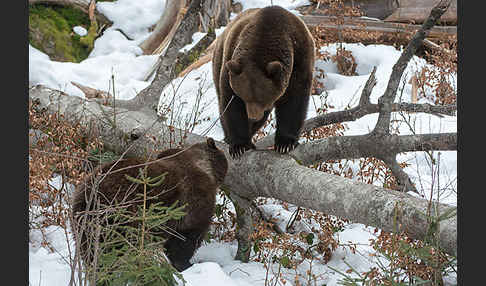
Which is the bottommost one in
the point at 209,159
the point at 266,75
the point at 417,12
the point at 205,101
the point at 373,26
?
the point at 205,101

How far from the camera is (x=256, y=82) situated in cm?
443

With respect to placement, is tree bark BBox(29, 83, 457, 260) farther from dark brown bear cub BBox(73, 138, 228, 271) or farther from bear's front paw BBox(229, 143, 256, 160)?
dark brown bear cub BBox(73, 138, 228, 271)

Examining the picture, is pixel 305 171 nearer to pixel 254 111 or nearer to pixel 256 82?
pixel 254 111

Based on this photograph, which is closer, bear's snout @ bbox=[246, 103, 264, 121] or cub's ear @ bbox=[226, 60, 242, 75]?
cub's ear @ bbox=[226, 60, 242, 75]

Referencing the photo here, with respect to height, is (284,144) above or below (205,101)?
above

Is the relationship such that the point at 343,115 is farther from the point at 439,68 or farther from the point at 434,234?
the point at 439,68

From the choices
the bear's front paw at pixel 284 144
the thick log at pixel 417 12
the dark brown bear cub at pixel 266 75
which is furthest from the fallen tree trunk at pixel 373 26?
the bear's front paw at pixel 284 144

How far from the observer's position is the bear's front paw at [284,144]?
495cm

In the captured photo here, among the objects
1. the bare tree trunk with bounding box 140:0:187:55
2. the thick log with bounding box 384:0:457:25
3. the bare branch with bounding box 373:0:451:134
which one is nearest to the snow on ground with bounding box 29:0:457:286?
the bare tree trunk with bounding box 140:0:187:55

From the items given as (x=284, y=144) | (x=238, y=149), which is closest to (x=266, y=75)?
(x=284, y=144)

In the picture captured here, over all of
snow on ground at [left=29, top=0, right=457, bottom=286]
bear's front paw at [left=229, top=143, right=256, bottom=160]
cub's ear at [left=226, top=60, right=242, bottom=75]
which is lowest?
snow on ground at [left=29, top=0, right=457, bottom=286]

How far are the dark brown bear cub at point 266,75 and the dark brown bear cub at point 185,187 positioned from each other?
498 millimetres

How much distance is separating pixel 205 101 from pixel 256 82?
4319 mm

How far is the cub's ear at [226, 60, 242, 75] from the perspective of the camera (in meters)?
4.38
